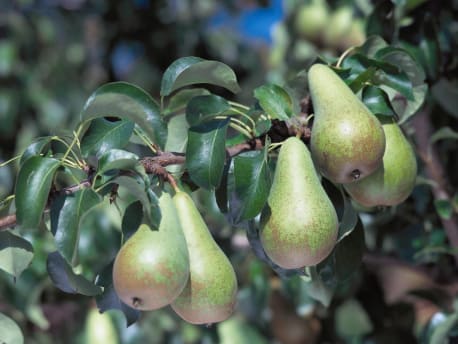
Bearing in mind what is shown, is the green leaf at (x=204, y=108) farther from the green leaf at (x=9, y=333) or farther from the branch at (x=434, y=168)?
the branch at (x=434, y=168)

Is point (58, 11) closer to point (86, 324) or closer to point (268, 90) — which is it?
point (86, 324)

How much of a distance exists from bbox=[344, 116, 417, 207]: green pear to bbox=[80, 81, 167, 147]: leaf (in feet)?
0.59

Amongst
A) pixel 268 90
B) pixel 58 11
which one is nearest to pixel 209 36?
pixel 58 11

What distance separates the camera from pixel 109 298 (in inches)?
27.8

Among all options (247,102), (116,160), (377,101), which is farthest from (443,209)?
(247,102)

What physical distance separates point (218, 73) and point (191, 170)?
10 cm

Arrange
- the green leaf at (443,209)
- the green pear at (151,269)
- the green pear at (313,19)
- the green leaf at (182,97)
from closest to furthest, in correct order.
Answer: the green pear at (151,269) → the green leaf at (182,97) → the green leaf at (443,209) → the green pear at (313,19)

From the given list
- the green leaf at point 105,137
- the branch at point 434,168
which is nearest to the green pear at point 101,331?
the branch at point 434,168

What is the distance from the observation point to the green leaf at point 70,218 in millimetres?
622

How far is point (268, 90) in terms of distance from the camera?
74 centimetres

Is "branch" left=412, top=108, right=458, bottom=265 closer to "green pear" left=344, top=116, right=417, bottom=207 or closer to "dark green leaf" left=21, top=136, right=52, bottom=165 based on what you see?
"green pear" left=344, top=116, right=417, bottom=207

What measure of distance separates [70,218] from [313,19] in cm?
125

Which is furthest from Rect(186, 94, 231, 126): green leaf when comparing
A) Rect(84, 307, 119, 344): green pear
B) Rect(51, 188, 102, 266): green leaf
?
Rect(84, 307, 119, 344): green pear

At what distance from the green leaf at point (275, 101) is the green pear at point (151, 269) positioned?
0.54 ft
